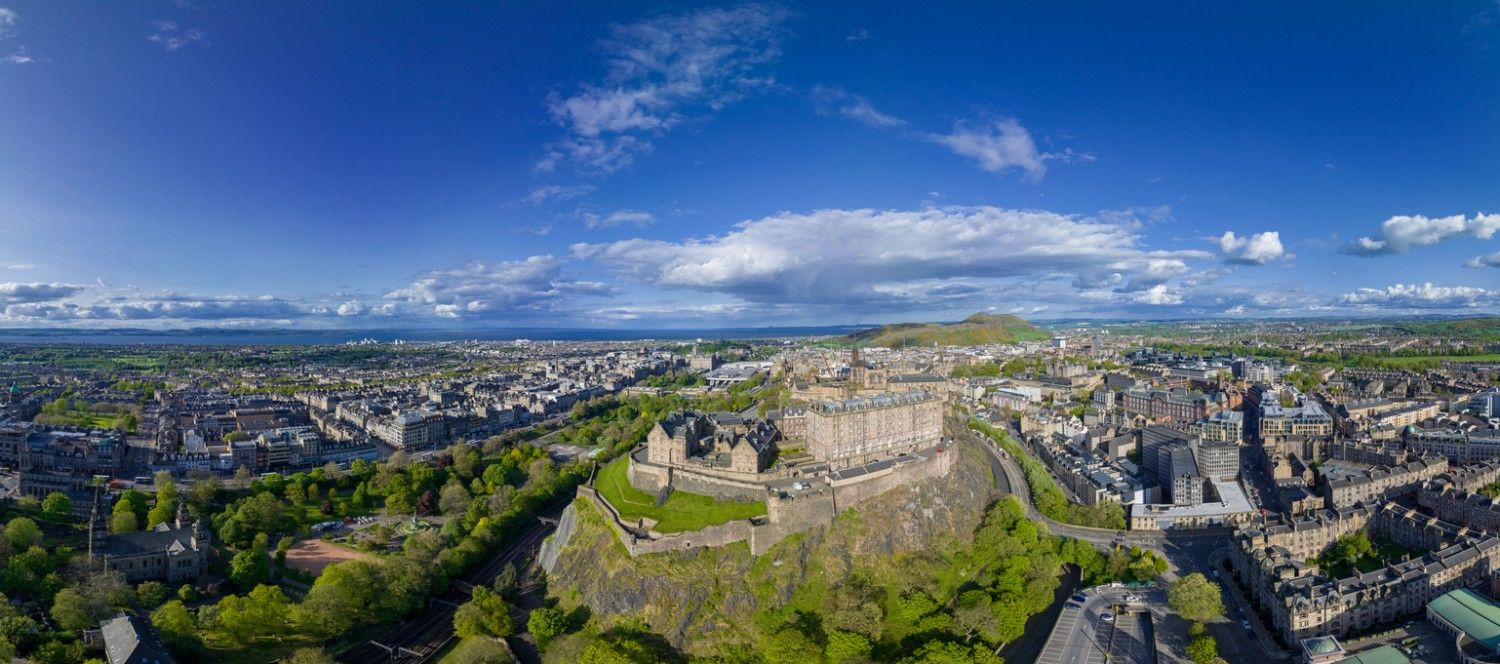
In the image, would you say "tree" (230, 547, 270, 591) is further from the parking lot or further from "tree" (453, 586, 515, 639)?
the parking lot

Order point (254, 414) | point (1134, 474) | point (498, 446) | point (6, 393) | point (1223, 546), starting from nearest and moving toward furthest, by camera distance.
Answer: point (1223, 546) < point (1134, 474) < point (498, 446) < point (254, 414) < point (6, 393)

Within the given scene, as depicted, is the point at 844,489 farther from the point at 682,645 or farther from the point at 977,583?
the point at 682,645

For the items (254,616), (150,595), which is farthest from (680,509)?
(150,595)

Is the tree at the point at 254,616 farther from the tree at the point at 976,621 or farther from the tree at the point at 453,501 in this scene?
the tree at the point at 976,621

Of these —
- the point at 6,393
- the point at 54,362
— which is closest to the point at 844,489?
the point at 6,393

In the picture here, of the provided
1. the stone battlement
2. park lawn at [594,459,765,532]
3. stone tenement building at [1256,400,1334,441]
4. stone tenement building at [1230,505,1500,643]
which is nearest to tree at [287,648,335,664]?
the stone battlement
